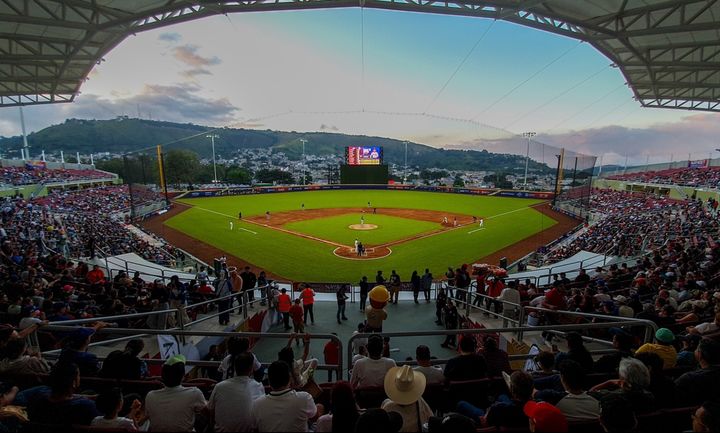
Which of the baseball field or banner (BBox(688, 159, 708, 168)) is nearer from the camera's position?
the baseball field

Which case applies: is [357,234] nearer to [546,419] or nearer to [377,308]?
[377,308]

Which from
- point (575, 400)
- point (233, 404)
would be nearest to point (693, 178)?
point (575, 400)

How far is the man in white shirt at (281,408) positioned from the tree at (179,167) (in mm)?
98473

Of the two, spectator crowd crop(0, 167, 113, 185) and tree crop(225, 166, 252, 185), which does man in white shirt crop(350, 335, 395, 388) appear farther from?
tree crop(225, 166, 252, 185)

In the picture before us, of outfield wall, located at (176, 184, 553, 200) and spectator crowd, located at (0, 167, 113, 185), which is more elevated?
spectator crowd, located at (0, 167, 113, 185)

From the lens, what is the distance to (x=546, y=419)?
7.97 ft

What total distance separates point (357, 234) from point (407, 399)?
2818 cm

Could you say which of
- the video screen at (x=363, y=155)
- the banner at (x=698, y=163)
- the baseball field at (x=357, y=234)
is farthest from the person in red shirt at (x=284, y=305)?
the banner at (x=698, y=163)

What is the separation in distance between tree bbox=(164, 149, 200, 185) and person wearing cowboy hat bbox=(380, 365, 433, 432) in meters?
98.9

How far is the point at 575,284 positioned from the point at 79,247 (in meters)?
24.7

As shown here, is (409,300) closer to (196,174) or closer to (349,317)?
(349,317)

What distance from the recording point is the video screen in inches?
2744

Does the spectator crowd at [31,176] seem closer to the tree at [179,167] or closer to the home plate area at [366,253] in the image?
the tree at [179,167]

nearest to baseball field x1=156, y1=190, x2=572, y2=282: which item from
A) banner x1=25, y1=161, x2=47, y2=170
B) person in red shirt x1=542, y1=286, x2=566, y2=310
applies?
person in red shirt x1=542, y1=286, x2=566, y2=310
